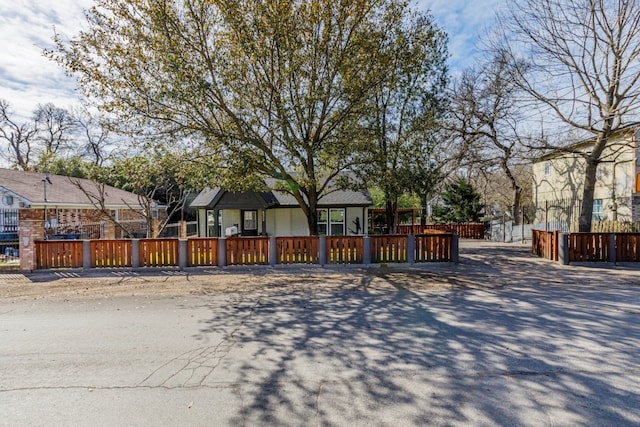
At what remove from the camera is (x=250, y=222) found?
780 inches

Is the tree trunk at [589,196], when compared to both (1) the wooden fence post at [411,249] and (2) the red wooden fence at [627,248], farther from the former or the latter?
(1) the wooden fence post at [411,249]

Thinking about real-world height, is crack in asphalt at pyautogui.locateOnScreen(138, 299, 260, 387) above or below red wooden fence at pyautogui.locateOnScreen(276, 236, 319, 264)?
below

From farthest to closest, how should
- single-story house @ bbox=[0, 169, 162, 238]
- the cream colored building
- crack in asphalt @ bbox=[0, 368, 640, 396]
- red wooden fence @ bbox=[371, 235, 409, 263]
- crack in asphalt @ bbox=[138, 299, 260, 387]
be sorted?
the cream colored building, single-story house @ bbox=[0, 169, 162, 238], red wooden fence @ bbox=[371, 235, 409, 263], crack in asphalt @ bbox=[138, 299, 260, 387], crack in asphalt @ bbox=[0, 368, 640, 396]

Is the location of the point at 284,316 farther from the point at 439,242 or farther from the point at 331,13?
the point at 331,13

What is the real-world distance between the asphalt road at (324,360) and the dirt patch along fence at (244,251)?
141 inches

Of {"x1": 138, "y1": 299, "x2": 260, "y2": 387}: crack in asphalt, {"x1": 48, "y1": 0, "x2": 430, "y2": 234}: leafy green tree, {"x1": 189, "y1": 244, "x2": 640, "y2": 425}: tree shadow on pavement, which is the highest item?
{"x1": 48, "y1": 0, "x2": 430, "y2": 234}: leafy green tree

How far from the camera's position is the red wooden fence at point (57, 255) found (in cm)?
1150

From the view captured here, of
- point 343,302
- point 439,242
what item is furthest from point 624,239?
point 343,302

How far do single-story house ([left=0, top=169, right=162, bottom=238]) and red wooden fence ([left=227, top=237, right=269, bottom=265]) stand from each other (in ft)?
22.2

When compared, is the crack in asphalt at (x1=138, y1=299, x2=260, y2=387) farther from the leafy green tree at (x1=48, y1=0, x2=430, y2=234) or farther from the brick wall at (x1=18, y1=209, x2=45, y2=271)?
the brick wall at (x1=18, y1=209, x2=45, y2=271)

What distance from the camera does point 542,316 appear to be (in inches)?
252

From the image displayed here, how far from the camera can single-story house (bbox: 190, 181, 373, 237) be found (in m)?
17.4

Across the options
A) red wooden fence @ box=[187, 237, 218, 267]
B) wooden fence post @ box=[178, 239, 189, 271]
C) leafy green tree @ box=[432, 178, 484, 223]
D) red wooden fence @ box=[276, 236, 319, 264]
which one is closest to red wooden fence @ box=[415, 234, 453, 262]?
red wooden fence @ box=[276, 236, 319, 264]

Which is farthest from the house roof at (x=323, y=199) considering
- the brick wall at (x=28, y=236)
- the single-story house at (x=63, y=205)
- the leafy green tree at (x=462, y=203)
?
the leafy green tree at (x=462, y=203)
